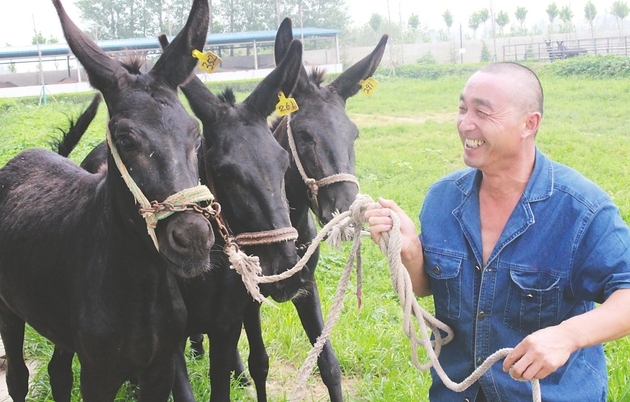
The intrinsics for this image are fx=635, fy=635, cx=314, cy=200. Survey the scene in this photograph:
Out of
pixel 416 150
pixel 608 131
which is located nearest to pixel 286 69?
pixel 416 150

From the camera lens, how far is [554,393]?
8.45ft

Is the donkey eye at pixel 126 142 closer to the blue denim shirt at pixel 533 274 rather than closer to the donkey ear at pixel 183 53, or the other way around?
the donkey ear at pixel 183 53

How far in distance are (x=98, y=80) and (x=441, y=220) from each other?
1.80 metres

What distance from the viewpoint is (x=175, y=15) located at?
57062 mm

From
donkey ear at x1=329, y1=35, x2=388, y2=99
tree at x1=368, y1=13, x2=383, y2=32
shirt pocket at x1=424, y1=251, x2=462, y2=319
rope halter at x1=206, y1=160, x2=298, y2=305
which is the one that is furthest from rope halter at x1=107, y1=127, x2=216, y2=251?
tree at x1=368, y1=13, x2=383, y2=32

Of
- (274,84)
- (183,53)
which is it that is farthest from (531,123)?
(274,84)

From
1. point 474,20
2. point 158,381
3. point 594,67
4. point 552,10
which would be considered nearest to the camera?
point 158,381

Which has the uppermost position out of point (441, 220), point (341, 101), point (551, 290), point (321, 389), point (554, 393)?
point (341, 101)

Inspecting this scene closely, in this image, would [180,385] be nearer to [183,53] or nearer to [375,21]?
[183,53]

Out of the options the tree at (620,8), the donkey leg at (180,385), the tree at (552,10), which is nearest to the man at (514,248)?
the donkey leg at (180,385)

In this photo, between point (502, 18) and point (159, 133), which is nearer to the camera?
point (159, 133)

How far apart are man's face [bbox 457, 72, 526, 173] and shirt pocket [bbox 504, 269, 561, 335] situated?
0.48m

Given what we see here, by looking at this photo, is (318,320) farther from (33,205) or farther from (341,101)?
(33,205)

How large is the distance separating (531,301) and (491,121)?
751 millimetres
